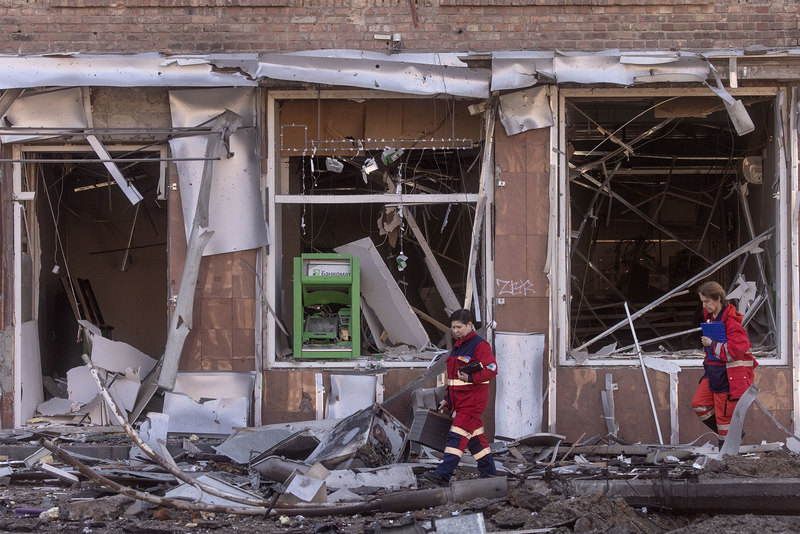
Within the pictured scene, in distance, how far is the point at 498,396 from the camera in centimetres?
838

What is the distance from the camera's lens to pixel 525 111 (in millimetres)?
8477

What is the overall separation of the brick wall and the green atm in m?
2.19

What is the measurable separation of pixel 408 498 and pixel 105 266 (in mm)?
7244

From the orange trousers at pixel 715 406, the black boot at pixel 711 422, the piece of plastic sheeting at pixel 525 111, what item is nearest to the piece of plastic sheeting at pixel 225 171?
the piece of plastic sheeting at pixel 525 111

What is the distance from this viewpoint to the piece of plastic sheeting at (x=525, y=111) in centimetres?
845

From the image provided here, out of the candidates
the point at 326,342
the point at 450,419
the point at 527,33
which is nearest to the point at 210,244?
the point at 326,342

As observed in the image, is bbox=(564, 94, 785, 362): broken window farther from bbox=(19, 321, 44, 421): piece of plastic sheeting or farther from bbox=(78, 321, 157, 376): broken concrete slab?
bbox=(19, 321, 44, 421): piece of plastic sheeting

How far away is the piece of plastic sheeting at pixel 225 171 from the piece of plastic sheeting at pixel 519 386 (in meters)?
2.65

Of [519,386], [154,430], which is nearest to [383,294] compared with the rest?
[519,386]

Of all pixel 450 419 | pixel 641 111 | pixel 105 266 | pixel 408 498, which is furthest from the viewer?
pixel 105 266

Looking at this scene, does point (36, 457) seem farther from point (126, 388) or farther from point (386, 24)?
point (386, 24)

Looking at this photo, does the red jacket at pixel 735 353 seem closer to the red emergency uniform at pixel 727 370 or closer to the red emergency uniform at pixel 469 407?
the red emergency uniform at pixel 727 370

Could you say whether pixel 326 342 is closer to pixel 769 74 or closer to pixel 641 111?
pixel 641 111

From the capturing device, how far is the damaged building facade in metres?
8.23
